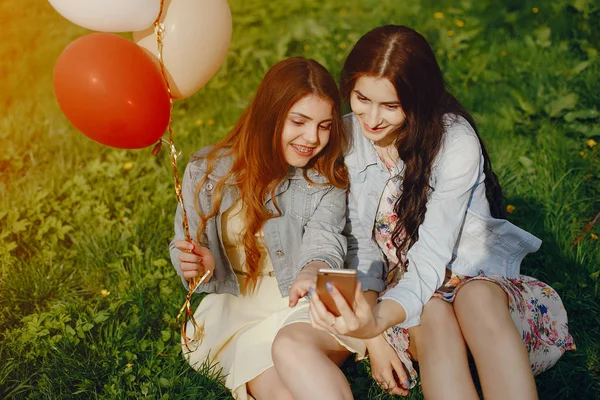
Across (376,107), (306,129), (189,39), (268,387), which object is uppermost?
(189,39)

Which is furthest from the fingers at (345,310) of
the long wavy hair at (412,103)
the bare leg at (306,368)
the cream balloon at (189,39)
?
the cream balloon at (189,39)

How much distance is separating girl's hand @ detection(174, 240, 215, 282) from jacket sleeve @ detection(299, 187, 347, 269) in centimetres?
34

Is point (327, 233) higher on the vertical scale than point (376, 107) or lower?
lower

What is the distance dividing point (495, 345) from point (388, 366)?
46 centimetres

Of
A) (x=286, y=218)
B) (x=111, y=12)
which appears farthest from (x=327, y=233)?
(x=111, y=12)

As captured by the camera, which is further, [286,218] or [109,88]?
[286,218]

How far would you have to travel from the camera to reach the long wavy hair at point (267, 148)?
2293 millimetres

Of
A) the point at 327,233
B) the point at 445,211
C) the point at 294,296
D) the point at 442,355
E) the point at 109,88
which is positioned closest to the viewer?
the point at 109,88

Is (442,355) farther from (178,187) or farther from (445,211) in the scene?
(178,187)

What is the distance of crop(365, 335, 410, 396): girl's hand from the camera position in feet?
7.84

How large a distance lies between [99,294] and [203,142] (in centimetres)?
129

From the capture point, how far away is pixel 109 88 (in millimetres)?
1979

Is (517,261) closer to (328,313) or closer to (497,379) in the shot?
(497,379)

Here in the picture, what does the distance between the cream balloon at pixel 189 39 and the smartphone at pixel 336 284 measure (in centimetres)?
86
